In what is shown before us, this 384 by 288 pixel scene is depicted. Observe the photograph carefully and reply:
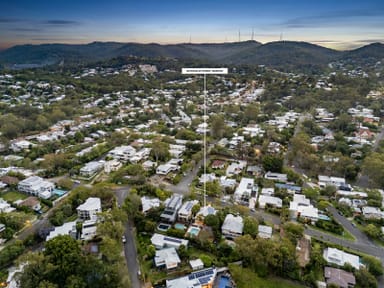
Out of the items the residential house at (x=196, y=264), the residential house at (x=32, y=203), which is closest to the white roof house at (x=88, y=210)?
the residential house at (x=32, y=203)

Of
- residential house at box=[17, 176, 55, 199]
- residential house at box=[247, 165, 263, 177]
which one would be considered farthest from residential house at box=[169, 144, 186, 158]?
residential house at box=[17, 176, 55, 199]

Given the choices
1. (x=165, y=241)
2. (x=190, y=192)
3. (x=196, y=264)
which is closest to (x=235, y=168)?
(x=190, y=192)

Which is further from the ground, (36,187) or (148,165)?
(148,165)

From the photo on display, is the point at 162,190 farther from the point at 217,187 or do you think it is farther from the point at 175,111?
the point at 175,111

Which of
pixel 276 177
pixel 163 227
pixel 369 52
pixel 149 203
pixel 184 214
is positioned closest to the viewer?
pixel 163 227

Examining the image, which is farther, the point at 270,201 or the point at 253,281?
the point at 270,201

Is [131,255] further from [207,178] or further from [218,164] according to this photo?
[218,164]
